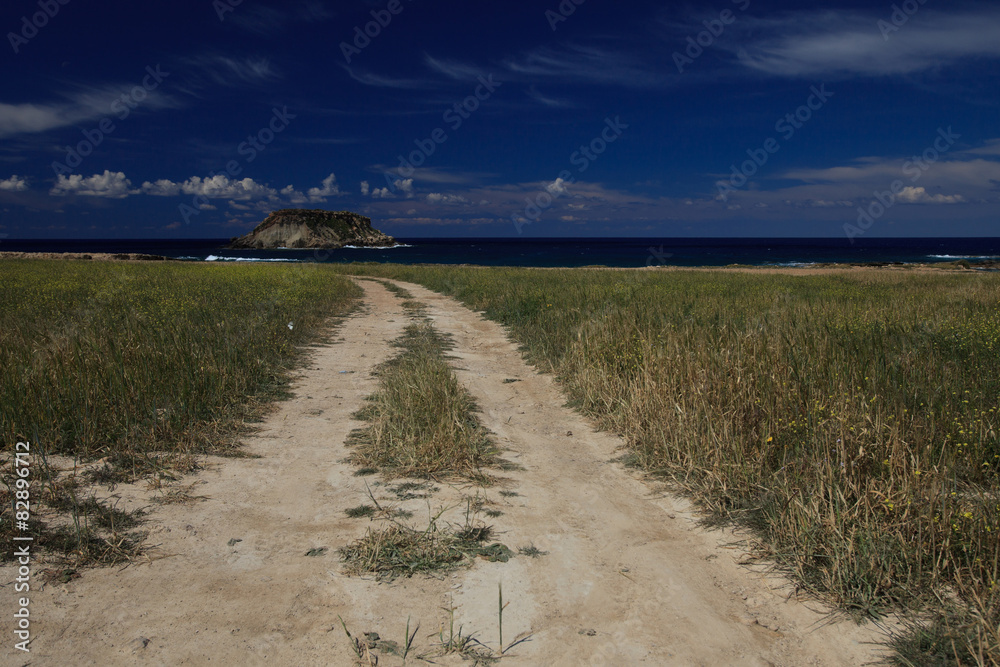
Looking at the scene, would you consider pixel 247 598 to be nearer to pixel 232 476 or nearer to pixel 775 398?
pixel 232 476

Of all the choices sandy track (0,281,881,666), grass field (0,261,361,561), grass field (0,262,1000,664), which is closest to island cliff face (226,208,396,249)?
grass field (0,261,361,561)

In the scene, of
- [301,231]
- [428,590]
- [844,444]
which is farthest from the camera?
[301,231]

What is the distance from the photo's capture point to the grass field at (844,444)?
3.01 metres

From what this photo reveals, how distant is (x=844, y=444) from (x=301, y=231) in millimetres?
149032

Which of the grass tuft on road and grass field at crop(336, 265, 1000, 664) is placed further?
the grass tuft on road

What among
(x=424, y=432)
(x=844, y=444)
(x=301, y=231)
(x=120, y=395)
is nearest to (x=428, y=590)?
(x=424, y=432)

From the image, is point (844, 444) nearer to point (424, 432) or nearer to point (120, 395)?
point (424, 432)

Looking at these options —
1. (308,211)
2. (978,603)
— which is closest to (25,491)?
(978,603)

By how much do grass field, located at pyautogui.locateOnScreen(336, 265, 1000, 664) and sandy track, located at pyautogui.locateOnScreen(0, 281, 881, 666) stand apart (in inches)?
13.7

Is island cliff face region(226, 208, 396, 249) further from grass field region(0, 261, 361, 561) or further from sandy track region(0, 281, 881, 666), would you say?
sandy track region(0, 281, 881, 666)

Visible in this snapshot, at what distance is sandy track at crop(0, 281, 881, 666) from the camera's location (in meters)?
2.67

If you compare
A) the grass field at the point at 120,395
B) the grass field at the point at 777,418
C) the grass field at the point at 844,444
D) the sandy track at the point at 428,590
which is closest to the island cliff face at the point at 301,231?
the grass field at the point at 120,395

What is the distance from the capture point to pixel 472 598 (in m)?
3.05

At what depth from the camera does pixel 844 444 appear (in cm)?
385
